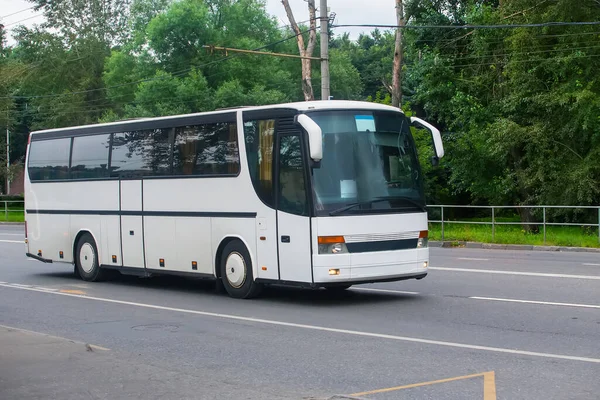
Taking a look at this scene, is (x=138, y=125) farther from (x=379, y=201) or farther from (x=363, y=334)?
(x=363, y=334)

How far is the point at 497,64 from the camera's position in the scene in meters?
35.2

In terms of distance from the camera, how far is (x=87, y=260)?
59.1ft

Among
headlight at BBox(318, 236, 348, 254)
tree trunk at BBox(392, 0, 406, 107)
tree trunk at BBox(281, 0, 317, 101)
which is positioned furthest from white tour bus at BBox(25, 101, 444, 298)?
tree trunk at BBox(392, 0, 406, 107)

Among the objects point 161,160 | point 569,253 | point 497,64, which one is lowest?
point 569,253

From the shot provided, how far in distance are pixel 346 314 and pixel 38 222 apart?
31.4ft

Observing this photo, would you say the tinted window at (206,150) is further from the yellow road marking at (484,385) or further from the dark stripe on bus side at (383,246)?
the yellow road marking at (484,385)

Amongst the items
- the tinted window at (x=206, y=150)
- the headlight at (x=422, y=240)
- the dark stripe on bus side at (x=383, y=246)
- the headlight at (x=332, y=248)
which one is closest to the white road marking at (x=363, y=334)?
the headlight at (x=332, y=248)

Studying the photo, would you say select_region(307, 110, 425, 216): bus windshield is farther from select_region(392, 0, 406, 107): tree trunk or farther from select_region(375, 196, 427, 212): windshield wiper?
select_region(392, 0, 406, 107): tree trunk

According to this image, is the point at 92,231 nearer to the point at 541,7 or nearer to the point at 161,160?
the point at 161,160

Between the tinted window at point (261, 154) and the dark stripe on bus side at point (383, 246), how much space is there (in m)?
1.51

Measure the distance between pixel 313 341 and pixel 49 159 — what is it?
10881mm

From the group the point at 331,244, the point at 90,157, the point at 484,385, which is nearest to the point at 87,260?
the point at 90,157

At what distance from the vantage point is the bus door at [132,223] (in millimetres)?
16469

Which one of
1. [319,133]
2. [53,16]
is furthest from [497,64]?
[53,16]
